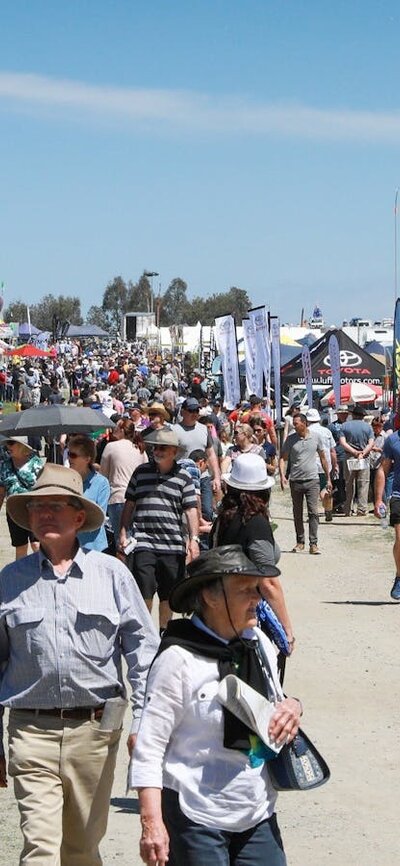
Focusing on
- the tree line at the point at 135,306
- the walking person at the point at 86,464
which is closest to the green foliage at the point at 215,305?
the tree line at the point at 135,306

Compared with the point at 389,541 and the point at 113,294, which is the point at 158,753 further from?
the point at 113,294

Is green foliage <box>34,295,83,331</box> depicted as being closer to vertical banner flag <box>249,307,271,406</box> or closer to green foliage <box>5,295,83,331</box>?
green foliage <box>5,295,83,331</box>

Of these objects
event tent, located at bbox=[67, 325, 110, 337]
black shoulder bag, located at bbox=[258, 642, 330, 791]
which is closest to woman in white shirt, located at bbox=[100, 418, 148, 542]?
black shoulder bag, located at bbox=[258, 642, 330, 791]

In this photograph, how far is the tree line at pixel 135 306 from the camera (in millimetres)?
176875

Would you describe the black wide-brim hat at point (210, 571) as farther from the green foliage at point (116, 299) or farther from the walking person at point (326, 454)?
the green foliage at point (116, 299)

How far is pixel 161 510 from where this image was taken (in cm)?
966

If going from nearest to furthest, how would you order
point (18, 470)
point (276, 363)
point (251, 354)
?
point (18, 470) < point (276, 363) < point (251, 354)

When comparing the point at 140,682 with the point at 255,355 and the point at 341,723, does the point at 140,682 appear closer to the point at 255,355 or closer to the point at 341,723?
the point at 341,723

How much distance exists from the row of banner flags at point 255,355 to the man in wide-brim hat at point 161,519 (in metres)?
23.6

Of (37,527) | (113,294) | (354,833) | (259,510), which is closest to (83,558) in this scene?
(37,527)

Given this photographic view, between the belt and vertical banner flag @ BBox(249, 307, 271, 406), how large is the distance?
95.6 feet

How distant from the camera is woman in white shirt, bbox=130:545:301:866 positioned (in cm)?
421

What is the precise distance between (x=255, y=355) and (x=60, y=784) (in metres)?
30.3

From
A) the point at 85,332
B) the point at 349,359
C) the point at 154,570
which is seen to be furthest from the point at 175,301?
the point at 154,570
